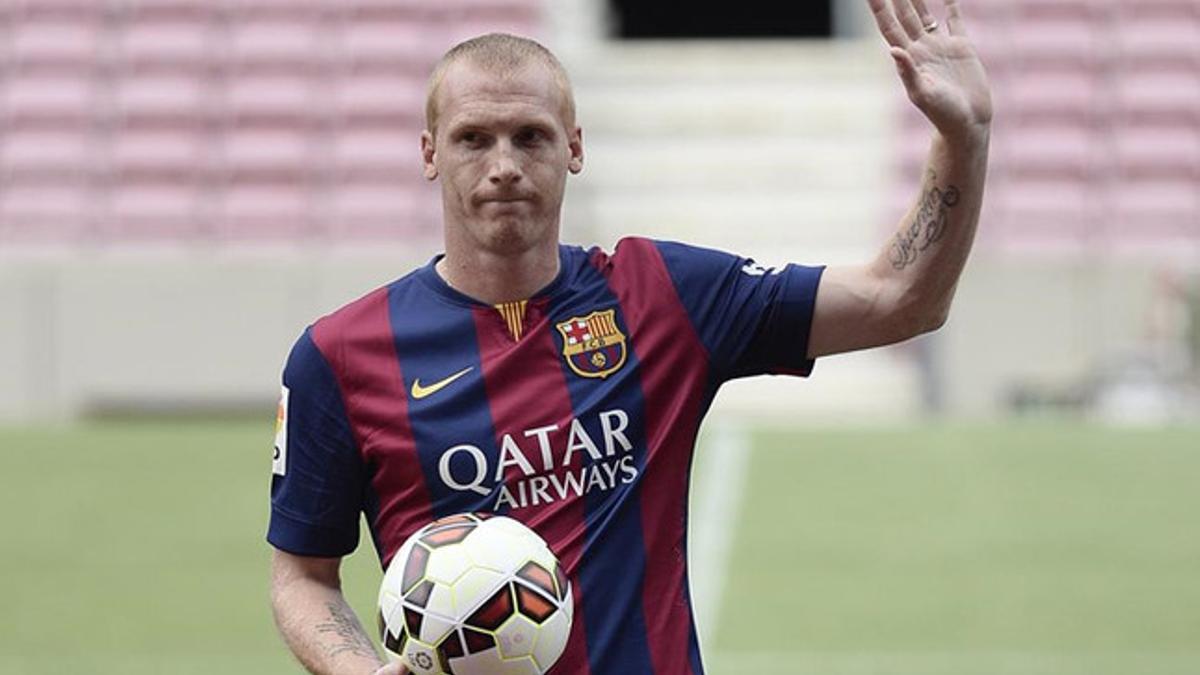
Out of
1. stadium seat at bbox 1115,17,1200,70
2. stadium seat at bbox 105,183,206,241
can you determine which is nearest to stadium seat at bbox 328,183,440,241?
stadium seat at bbox 105,183,206,241

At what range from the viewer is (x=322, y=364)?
388 cm

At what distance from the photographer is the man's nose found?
3686 millimetres

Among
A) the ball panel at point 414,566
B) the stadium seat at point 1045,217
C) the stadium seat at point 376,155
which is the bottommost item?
the stadium seat at point 1045,217

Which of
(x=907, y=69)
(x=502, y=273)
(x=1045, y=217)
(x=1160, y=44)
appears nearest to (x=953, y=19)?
(x=907, y=69)

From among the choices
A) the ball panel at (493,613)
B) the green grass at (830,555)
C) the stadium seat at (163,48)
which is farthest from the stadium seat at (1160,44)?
the ball panel at (493,613)

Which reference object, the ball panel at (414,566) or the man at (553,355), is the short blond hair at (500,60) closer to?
the man at (553,355)

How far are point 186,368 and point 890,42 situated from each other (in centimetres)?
1402

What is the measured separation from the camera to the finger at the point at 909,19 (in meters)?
3.76

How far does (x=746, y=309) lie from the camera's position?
3908mm

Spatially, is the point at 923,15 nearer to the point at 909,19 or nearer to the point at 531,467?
the point at 909,19

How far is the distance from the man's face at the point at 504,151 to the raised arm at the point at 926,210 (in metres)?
0.50

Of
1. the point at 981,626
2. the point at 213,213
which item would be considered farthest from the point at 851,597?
the point at 213,213

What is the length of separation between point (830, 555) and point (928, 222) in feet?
27.5

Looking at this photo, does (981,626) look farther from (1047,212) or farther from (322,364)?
(1047,212)
